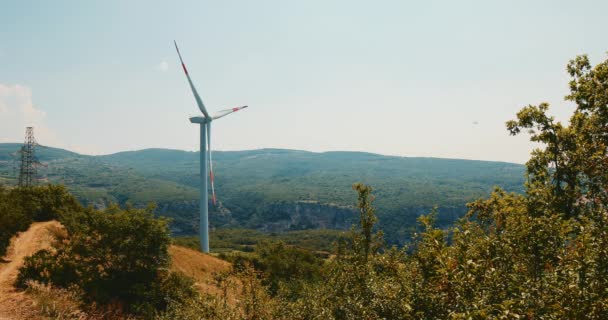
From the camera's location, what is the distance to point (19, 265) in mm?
34250

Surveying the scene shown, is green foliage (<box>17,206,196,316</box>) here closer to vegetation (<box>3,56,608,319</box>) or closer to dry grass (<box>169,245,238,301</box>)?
vegetation (<box>3,56,608,319</box>)

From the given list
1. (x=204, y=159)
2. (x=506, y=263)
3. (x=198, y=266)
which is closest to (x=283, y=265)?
(x=198, y=266)

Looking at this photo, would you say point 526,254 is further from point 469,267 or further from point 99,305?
point 99,305

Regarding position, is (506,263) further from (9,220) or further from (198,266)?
(198,266)

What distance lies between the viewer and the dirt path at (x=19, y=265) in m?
26.5

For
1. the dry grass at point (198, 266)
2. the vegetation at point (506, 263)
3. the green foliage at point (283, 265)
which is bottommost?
the green foliage at point (283, 265)

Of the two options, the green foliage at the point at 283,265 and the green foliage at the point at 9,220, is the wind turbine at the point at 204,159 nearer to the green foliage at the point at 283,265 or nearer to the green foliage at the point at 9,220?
the green foliage at the point at 283,265

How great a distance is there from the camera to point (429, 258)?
14.3m

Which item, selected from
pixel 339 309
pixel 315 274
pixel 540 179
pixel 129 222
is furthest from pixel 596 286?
pixel 315 274

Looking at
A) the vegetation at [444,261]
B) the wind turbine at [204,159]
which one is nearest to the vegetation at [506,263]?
the vegetation at [444,261]

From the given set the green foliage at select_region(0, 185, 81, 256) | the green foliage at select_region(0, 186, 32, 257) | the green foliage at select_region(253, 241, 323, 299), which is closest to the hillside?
the green foliage at select_region(0, 186, 32, 257)

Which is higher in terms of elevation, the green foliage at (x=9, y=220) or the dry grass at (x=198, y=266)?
the green foliage at (x=9, y=220)

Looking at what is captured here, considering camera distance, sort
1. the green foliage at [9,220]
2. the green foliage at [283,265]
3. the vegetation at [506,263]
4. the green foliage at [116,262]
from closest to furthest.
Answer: the vegetation at [506,263], the green foliage at [116,262], the green foliage at [9,220], the green foliage at [283,265]

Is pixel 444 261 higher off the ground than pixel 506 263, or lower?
higher
